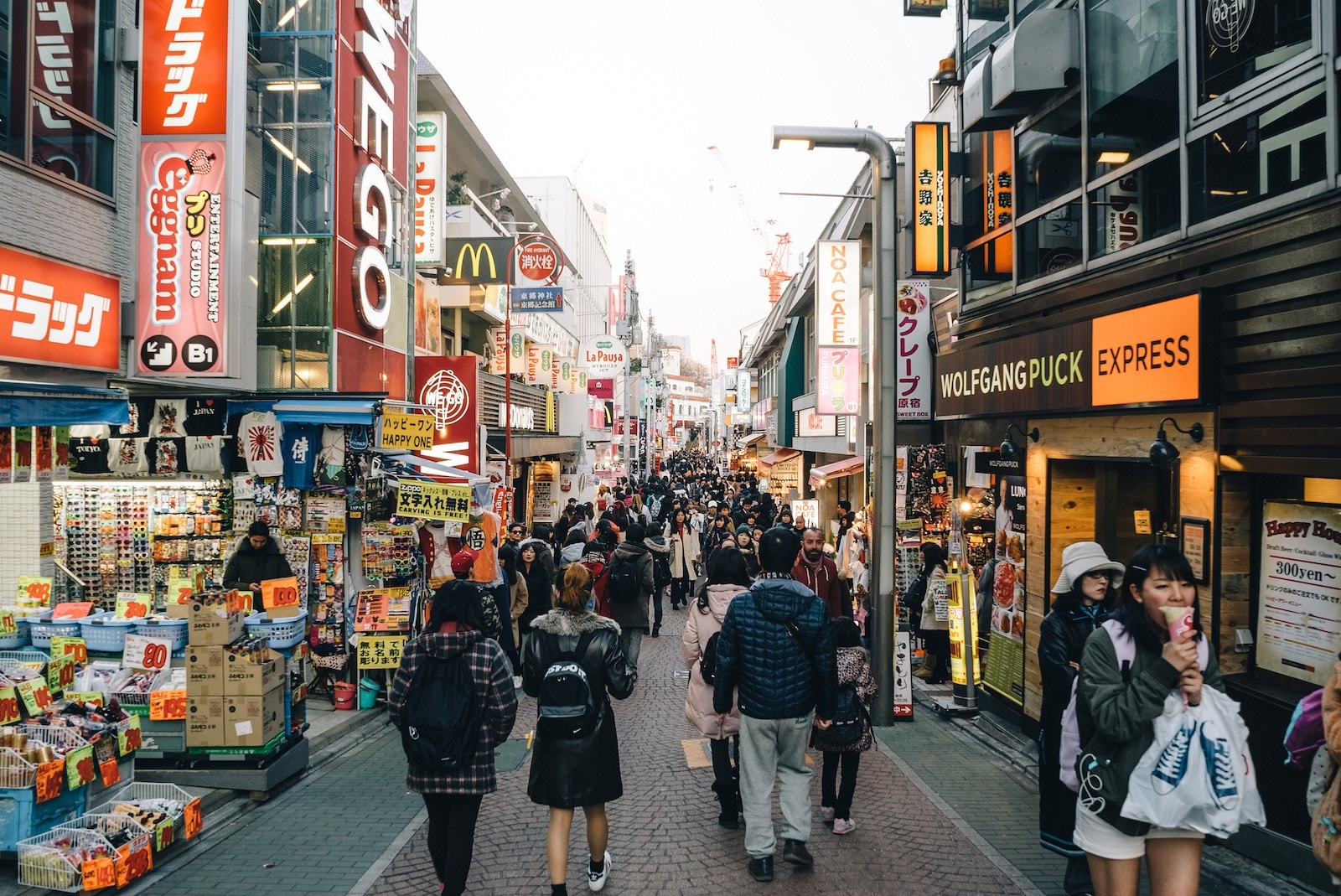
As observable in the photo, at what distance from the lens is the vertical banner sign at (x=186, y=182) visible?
8.75 meters

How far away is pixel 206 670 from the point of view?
22.6 feet

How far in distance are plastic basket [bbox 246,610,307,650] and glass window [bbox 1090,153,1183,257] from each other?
27.8ft

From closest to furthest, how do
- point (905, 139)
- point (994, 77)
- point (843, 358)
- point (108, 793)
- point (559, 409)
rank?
point (108, 793) < point (994, 77) < point (905, 139) < point (843, 358) < point (559, 409)

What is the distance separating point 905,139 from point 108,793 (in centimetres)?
1068

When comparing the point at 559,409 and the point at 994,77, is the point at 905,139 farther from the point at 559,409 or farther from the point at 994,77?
the point at 559,409

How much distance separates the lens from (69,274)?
781cm

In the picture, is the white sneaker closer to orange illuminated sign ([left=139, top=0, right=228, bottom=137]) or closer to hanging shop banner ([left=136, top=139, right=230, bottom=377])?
hanging shop banner ([left=136, top=139, right=230, bottom=377])

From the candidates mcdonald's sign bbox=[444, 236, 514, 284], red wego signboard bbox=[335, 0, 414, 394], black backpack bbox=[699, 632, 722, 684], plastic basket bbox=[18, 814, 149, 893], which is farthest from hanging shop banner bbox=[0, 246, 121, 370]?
mcdonald's sign bbox=[444, 236, 514, 284]

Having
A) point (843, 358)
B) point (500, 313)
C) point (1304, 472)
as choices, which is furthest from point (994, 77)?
point (500, 313)

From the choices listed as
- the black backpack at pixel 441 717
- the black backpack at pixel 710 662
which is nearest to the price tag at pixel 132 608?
the black backpack at pixel 441 717

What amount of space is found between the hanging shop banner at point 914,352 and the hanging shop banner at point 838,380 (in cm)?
257

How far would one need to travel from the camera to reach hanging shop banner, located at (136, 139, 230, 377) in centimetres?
876

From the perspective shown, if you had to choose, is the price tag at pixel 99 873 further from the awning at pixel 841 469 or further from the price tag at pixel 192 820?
the awning at pixel 841 469

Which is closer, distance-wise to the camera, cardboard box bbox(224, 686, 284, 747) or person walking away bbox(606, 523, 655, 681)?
cardboard box bbox(224, 686, 284, 747)
